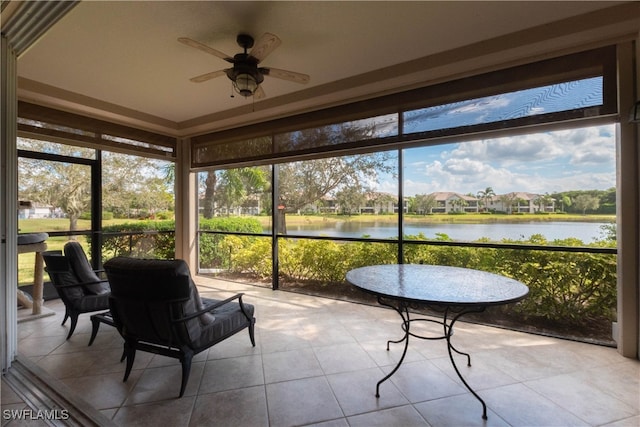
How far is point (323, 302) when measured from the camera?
12.9 feet

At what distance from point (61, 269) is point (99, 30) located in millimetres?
2273

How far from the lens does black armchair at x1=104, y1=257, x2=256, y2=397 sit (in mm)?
1834

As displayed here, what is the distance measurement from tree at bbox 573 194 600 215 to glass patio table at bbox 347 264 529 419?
148 cm

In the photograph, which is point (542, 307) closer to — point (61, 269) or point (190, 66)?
point (190, 66)

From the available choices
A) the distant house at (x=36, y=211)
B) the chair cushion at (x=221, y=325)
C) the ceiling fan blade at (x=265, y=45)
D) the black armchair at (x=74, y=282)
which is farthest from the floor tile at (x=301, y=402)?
the distant house at (x=36, y=211)

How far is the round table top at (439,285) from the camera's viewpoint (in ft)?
5.37

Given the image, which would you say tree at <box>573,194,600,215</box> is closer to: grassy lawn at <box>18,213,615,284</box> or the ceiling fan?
grassy lawn at <box>18,213,615,284</box>

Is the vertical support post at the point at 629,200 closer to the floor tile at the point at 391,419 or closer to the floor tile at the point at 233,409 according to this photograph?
the floor tile at the point at 391,419

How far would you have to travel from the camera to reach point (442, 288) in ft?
6.08

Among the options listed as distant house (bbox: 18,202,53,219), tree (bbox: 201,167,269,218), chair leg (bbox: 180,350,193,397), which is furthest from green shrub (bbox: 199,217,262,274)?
chair leg (bbox: 180,350,193,397)

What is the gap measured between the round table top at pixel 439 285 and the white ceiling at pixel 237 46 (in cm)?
209

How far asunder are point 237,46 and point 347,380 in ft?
10.2
